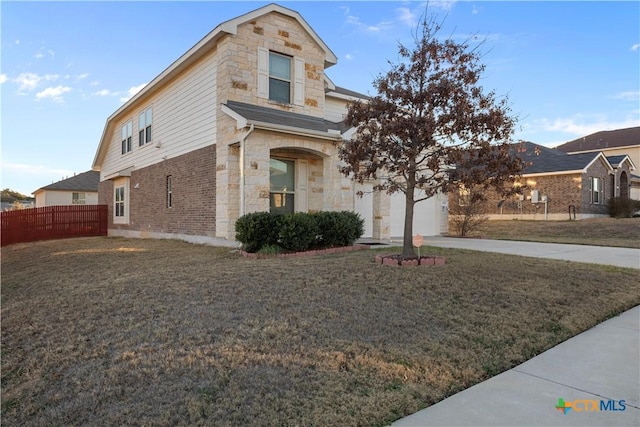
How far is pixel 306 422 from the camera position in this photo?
8.49 ft

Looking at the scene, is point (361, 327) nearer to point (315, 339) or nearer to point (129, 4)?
point (315, 339)

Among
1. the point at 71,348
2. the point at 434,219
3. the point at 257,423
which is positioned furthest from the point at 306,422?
the point at 434,219

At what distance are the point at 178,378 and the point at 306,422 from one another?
1214 millimetres

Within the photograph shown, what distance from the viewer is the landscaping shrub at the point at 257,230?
931cm

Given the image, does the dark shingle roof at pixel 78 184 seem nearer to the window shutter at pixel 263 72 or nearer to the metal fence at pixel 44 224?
the metal fence at pixel 44 224

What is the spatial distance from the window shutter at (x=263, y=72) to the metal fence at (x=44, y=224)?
14754mm

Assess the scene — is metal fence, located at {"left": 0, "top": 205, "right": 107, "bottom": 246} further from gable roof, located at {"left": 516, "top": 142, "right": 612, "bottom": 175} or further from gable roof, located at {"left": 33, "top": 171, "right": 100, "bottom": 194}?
gable roof, located at {"left": 516, "top": 142, "right": 612, "bottom": 175}

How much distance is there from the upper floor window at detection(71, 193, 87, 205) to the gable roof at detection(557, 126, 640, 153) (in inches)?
1800

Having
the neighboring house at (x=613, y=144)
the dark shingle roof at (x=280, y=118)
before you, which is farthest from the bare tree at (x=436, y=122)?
the neighboring house at (x=613, y=144)

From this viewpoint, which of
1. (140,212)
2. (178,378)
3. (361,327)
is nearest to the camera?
(178,378)

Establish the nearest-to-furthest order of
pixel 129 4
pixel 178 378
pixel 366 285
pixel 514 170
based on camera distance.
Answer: pixel 178 378 < pixel 366 285 < pixel 514 170 < pixel 129 4

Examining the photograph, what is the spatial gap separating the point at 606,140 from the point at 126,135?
4105 centimetres

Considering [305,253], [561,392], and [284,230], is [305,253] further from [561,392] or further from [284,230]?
[561,392]

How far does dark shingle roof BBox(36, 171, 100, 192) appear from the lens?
34688 mm
